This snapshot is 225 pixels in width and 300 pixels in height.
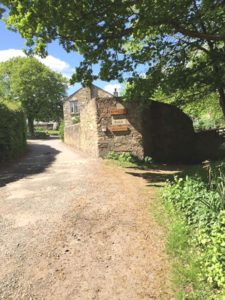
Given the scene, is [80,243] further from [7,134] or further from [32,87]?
[32,87]

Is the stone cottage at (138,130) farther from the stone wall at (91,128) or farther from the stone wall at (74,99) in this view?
the stone wall at (74,99)

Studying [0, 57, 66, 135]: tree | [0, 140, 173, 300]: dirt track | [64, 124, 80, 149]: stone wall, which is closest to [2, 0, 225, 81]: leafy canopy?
[0, 140, 173, 300]: dirt track

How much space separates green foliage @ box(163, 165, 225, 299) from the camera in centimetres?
358

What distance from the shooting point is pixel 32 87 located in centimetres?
4759

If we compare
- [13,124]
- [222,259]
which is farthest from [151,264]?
[13,124]

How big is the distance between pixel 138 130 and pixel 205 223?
8.11 m

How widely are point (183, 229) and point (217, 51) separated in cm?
874

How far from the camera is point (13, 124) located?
1392 centimetres

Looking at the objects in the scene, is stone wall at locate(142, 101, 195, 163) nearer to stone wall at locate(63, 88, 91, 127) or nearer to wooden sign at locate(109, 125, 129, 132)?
wooden sign at locate(109, 125, 129, 132)

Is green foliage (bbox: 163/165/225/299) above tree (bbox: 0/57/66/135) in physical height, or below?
below

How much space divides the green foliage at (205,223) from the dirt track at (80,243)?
0.49 metres

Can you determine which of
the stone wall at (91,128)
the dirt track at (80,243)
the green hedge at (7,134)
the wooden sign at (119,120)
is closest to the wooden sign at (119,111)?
the wooden sign at (119,120)

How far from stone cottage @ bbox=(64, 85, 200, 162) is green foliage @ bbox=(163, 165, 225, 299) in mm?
5748

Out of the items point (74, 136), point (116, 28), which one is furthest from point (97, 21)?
point (74, 136)
